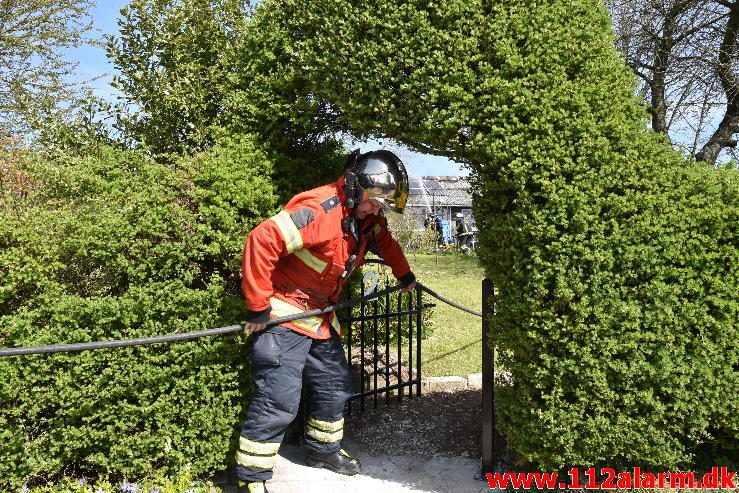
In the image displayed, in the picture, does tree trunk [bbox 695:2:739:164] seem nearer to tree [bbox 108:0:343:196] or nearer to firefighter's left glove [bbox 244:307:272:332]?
tree [bbox 108:0:343:196]

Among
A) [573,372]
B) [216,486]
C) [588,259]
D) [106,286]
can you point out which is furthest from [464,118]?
[216,486]

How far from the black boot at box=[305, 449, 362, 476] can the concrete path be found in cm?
4

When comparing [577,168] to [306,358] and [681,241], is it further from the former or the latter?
[306,358]

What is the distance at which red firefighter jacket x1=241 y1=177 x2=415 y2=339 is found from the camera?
306 centimetres

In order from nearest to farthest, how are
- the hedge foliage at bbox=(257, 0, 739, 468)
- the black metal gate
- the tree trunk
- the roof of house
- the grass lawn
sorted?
the hedge foliage at bbox=(257, 0, 739, 468) → the black metal gate → the grass lawn → the tree trunk → the roof of house

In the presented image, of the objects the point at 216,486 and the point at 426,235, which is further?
the point at 426,235

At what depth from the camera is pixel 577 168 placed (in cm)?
285

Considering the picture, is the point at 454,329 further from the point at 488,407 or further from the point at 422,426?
the point at 488,407

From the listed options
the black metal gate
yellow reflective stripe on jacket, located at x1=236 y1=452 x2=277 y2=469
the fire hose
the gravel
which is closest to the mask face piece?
the fire hose

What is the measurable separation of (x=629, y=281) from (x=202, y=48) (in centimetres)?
344

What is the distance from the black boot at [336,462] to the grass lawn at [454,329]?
1659 mm

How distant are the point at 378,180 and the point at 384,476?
2.05 metres

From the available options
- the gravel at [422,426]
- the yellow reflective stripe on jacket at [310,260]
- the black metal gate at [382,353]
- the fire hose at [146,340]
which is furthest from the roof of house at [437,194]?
the fire hose at [146,340]

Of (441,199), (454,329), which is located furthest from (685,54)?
(441,199)
